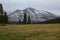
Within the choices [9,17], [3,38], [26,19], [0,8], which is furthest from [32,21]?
[3,38]

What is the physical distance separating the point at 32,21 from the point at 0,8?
178 inches

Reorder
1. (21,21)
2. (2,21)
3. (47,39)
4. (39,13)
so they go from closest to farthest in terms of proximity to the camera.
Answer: (47,39)
(2,21)
(21,21)
(39,13)

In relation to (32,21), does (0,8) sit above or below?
above

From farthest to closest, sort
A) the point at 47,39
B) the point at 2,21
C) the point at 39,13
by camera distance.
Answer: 1. the point at 39,13
2. the point at 2,21
3. the point at 47,39

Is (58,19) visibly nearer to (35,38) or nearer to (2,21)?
(2,21)

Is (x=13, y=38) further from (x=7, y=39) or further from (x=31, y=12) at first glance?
(x=31, y=12)

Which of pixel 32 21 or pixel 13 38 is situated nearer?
pixel 13 38

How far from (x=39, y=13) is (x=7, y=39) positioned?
57.4 feet

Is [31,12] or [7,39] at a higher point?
[31,12]

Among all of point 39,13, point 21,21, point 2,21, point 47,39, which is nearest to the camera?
point 47,39

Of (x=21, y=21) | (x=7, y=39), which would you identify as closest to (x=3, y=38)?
(x=7, y=39)

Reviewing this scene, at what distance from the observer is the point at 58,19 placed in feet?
78.6

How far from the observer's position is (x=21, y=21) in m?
23.3

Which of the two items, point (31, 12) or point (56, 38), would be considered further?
point (31, 12)
